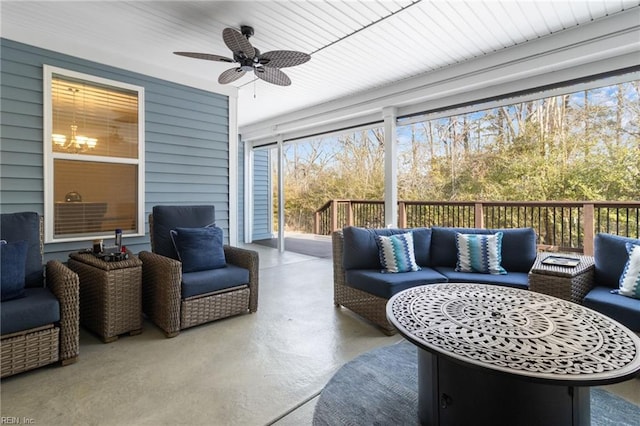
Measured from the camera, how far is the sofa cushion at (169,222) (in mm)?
3264

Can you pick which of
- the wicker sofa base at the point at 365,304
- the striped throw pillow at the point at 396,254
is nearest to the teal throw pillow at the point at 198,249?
the wicker sofa base at the point at 365,304

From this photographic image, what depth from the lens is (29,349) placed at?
6.76 feet

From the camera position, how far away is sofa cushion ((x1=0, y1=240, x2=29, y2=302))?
211cm

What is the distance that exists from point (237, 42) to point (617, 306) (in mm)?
3475

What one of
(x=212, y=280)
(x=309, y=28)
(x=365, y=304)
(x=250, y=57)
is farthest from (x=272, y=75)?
(x=365, y=304)

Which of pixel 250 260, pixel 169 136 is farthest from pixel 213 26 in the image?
pixel 250 260

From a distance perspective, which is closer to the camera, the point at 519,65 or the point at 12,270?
the point at 12,270

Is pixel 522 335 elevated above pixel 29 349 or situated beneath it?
elevated above

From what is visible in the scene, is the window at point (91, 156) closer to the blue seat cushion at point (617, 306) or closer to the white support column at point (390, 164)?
the white support column at point (390, 164)

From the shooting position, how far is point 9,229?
8.02 ft

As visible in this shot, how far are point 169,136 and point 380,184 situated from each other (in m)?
5.94

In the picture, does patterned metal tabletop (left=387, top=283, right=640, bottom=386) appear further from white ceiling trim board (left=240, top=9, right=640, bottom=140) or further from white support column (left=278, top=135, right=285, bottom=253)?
white support column (left=278, top=135, right=285, bottom=253)

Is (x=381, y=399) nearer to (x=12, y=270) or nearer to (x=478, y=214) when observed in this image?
(x=12, y=270)

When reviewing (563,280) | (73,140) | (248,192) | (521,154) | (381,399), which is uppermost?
(521,154)
